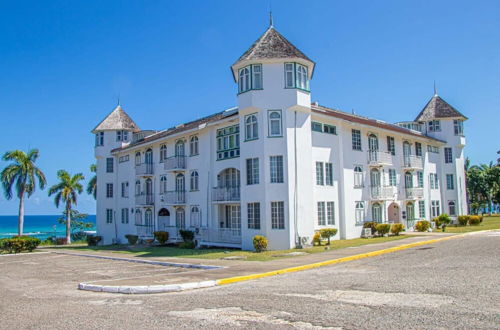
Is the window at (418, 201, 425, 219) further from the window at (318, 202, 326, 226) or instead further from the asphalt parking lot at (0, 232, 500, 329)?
the asphalt parking lot at (0, 232, 500, 329)

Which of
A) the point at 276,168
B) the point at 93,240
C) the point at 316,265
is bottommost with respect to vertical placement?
the point at 93,240

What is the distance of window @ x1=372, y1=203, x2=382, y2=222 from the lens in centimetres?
3291

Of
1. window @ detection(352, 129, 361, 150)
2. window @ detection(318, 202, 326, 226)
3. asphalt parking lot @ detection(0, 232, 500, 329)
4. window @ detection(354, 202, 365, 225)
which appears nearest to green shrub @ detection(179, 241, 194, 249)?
window @ detection(318, 202, 326, 226)

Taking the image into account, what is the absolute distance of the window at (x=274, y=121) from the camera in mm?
26219

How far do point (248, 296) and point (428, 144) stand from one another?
115 ft

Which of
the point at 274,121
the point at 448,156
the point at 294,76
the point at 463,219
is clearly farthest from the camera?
the point at 448,156

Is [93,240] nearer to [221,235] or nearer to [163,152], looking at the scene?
[163,152]

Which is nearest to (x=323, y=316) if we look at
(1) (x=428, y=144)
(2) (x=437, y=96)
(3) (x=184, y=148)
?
(3) (x=184, y=148)

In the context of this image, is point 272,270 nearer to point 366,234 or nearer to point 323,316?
point 323,316

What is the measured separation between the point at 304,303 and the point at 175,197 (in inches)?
981

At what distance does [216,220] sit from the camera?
100ft

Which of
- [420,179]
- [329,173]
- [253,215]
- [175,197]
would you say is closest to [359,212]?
[329,173]

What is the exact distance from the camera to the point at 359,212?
31391 millimetres

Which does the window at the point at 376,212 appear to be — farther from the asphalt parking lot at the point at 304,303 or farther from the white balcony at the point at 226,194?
the asphalt parking lot at the point at 304,303
